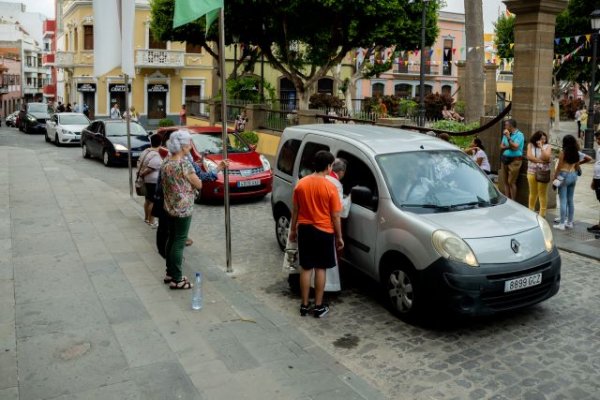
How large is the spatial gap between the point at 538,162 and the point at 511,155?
0.94 meters

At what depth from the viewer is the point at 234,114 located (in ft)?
83.1

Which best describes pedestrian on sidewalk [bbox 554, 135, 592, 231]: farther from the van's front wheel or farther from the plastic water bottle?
the plastic water bottle

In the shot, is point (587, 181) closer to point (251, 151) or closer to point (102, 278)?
point (251, 151)

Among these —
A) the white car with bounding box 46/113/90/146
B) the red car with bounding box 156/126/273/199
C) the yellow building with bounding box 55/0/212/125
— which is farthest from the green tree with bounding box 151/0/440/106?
the yellow building with bounding box 55/0/212/125

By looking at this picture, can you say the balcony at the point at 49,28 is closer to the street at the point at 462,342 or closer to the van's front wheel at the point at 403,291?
the street at the point at 462,342

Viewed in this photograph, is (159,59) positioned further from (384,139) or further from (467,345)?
(467,345)

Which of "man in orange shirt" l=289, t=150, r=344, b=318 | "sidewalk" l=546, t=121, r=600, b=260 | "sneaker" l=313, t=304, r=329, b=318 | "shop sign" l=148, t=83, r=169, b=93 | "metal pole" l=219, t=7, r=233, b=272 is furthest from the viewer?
"shop sign" l=148, t=83, r=169, b=93

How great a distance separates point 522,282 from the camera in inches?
236

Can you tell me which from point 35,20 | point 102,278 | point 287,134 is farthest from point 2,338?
point 35,20

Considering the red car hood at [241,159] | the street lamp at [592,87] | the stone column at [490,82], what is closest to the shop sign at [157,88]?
the stone column at [490,82]

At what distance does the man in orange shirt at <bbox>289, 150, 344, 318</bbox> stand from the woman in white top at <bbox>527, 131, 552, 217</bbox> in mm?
5454

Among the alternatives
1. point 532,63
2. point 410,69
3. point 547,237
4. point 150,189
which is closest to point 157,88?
point 410,69

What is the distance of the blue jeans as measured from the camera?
10.0m

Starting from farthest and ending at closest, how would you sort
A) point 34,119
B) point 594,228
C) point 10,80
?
1. point 10,80
2. point 34,119
3. point 594,228
